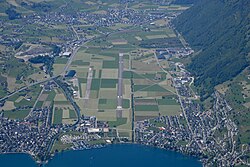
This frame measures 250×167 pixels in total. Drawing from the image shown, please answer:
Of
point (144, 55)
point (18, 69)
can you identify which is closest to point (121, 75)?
point (144, 55)

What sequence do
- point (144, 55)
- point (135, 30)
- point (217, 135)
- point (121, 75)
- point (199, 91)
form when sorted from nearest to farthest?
point (217, 135) → point (199, 91) → point (121, 75) → point (144, 55) → point (135, 30)

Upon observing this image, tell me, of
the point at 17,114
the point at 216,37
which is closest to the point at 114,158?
the point at 17,114

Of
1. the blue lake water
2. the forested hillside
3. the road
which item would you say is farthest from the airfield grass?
the forested hillside

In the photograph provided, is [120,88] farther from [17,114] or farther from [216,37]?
[216,37]

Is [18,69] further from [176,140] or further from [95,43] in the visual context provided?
[176,140]

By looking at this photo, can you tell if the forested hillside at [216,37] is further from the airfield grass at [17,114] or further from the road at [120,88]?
the airfield grass at [17,114]
